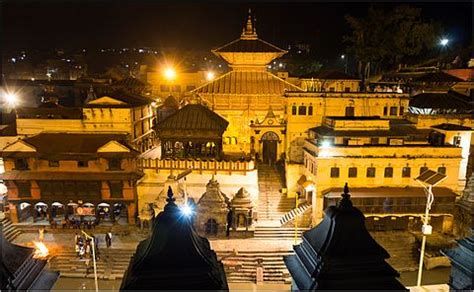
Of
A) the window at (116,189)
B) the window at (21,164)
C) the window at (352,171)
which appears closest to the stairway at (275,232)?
the window at (352,171)

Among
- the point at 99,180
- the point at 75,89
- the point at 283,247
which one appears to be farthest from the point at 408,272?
the point at 75,89

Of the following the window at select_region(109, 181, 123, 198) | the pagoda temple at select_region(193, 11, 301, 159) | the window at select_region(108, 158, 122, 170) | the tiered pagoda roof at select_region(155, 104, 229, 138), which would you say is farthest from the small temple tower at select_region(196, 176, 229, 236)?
the pagoda temple at select_region(193, 11, 301, 159)

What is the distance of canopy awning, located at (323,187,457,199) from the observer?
28938 mm

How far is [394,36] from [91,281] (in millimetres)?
45652

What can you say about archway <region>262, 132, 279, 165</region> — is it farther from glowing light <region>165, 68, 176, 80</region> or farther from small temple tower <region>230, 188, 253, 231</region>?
glowing light <region>165, 68, 176, 80</region>

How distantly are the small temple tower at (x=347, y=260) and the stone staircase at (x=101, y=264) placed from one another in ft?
71.0

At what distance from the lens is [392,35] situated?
50.9 metres

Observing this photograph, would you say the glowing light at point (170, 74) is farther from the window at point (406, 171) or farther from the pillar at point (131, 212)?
the window at point (406, 171)

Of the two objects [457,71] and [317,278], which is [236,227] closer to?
[317,278]

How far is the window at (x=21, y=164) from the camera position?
101 feet

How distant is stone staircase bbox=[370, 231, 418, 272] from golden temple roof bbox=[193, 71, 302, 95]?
650 inches

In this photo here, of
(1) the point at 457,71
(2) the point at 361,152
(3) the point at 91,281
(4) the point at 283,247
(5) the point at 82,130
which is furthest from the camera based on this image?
(1) the point at 457,71

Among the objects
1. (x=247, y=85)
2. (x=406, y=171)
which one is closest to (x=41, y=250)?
(x=247, y=85)

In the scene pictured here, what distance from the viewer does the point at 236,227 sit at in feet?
95.7
